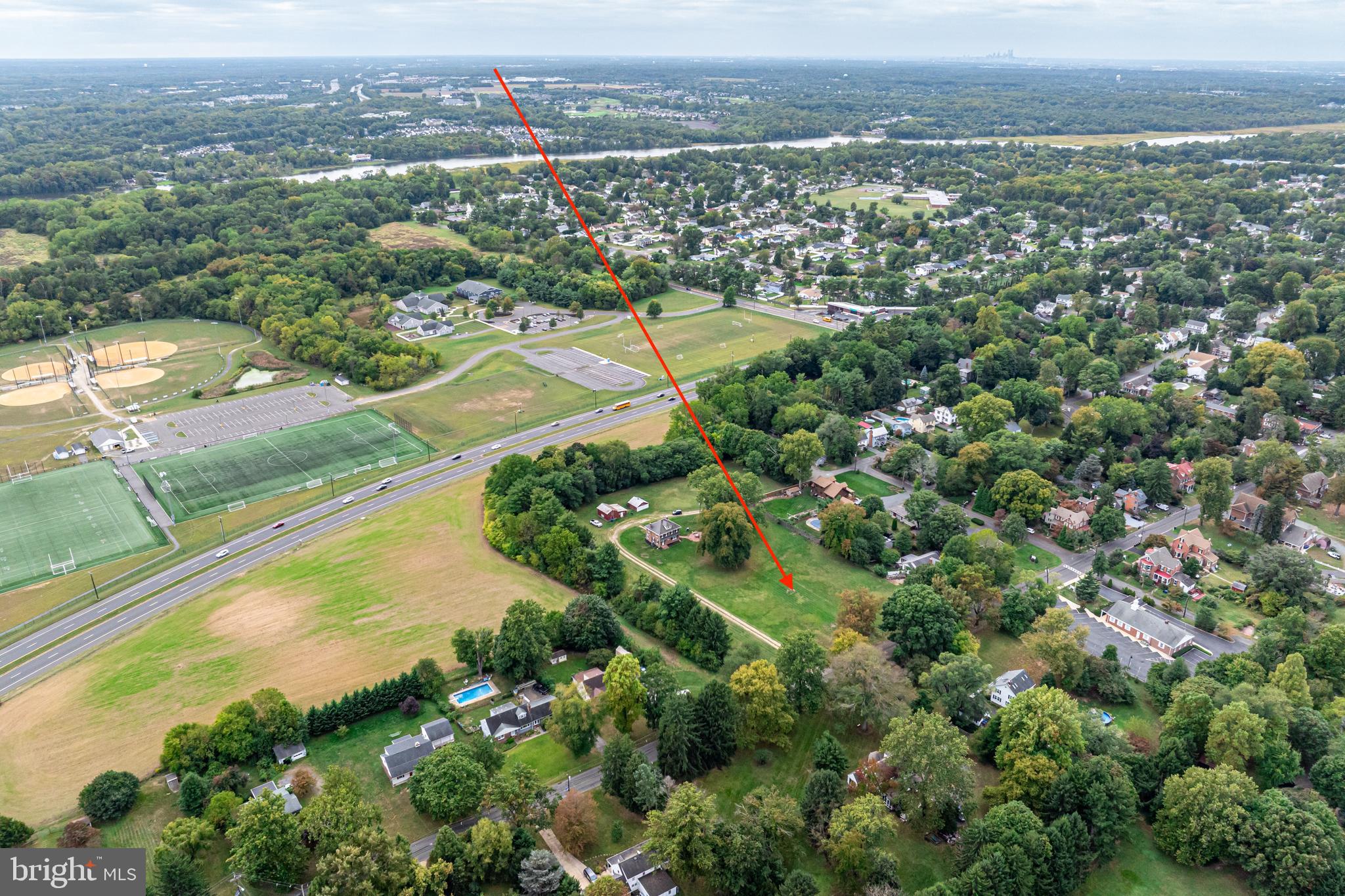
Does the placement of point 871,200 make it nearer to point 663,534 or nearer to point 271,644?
point 663,534

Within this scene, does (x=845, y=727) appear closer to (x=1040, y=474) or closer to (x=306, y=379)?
(x=1040, y=474)

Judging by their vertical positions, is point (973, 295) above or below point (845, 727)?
above

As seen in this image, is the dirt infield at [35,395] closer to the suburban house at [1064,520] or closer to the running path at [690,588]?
the running path at [690,588]

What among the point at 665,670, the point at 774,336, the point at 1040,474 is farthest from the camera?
the point at 774,336

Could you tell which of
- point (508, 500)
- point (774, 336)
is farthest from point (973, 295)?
point (508, 500)

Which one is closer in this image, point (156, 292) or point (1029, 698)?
point (1029, 698)

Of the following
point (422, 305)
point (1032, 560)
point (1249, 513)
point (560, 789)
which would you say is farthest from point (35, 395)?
point (1249, 513)

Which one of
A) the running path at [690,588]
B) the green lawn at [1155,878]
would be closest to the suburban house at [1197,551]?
the green lawn at [1155,878]
